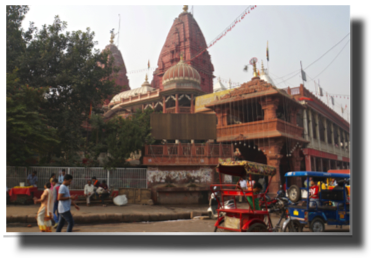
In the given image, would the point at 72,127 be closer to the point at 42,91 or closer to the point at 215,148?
the point at 42,91

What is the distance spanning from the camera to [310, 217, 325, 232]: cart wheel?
6.70 metres

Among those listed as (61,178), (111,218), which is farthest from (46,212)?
(61,178)

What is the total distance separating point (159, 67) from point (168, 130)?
881 inches

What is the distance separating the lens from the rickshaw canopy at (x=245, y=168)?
604 centimetres

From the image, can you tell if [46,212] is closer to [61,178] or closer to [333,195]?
[61,178]

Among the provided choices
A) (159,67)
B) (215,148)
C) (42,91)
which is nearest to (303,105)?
(215,148)

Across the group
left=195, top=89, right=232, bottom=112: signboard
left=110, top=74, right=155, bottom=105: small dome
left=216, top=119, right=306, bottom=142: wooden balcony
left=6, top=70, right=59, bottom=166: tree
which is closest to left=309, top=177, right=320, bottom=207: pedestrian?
left=216, top=119, right=306, bottom=142: wooden balcony

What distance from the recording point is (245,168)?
6008 mm

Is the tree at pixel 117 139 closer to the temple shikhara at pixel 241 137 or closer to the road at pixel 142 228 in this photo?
the temple shikhara at pixel 241 137

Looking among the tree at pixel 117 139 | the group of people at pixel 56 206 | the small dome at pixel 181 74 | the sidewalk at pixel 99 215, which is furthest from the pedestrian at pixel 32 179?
the small dome at pixel 181 74

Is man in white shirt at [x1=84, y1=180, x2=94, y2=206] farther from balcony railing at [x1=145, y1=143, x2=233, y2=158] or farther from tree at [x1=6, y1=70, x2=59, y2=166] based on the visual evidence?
balcony railing at [x1=145, y1=143, x2=233, y2=158]

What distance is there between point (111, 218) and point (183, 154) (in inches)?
223

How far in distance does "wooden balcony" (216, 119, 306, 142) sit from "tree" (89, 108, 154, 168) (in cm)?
473
